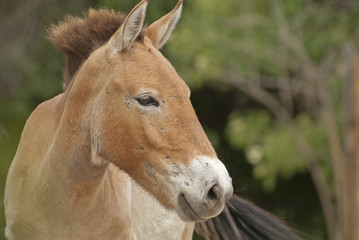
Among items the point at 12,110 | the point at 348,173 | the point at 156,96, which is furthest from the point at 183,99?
the point at 12,110

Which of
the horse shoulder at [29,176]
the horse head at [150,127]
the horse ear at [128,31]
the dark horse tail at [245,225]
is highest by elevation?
the horse ear at [128,31]

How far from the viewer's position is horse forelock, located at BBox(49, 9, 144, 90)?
12.0ft

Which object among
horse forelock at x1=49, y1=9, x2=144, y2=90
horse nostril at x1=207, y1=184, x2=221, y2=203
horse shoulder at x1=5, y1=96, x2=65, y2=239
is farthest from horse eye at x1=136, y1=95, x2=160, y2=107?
horse shoulder at x1=5, y1=96, x2=65, y2=239

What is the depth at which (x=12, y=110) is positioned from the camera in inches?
473

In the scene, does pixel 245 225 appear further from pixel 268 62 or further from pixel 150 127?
pixel 268 62

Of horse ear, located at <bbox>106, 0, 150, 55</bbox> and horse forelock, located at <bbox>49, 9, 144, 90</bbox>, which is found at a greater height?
horse ear, located at <bbox>106, 0, 150, 55</bbox>

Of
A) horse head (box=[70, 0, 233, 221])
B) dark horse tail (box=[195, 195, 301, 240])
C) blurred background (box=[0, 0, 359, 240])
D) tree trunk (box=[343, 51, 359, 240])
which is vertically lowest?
blurred background (box=[0, 0, 359, 240])

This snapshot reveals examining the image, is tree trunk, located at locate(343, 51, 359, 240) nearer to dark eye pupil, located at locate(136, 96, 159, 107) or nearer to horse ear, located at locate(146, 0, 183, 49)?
horse ear, located at locate(146, 0, 183, 49)

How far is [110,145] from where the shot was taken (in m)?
3.30

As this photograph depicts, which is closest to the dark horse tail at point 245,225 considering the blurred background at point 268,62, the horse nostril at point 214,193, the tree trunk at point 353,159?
the tree trunk at point 353,159

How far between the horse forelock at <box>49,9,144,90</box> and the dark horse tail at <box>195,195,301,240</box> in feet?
4.45

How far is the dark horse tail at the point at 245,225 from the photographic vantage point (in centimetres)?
457

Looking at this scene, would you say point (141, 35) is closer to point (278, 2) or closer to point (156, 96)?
point (156, 96)

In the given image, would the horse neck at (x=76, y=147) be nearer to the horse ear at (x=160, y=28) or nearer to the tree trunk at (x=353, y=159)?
the horse ear at (x=160, y=28)
